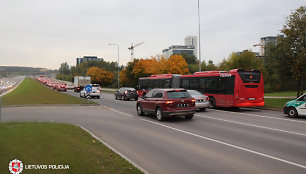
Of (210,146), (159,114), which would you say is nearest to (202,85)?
(159,114)

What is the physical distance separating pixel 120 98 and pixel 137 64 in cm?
3272

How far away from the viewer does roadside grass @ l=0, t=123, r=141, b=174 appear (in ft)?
18.2

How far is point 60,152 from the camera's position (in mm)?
6527

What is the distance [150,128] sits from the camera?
11375 millimetres

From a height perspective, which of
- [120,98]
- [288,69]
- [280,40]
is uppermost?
[280,40]

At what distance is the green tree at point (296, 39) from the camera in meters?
21.0

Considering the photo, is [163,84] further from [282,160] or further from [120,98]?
[282,160]

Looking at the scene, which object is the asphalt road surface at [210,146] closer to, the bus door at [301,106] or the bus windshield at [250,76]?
the bus door at [301,106]

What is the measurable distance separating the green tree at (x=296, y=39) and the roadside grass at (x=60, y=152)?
18519 mm

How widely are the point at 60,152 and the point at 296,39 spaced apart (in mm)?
21630

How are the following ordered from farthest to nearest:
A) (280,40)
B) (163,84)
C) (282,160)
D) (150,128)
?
(163,84), (280,40), (150,128), (282,160)

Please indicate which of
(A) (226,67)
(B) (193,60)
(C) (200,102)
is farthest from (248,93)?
(B) (193,60)

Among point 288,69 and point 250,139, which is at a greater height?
point 288,69

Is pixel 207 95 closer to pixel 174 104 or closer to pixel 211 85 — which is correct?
pixel 211 85
